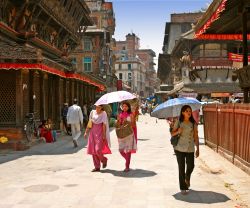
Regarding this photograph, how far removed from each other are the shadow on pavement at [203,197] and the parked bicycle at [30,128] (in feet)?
32.1

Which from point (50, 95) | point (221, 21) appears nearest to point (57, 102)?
point (50, 95)

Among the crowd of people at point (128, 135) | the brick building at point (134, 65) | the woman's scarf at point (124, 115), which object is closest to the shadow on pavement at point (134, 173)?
the crowd of people at point (128, 135)

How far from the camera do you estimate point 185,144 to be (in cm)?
772

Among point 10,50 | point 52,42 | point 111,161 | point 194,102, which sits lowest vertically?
point 111,161

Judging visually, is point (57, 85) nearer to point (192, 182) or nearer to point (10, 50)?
point (10, 50)

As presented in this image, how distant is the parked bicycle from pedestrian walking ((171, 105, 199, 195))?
31.5 ft

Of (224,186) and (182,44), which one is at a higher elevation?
(182,44)

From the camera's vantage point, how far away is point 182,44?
144ft

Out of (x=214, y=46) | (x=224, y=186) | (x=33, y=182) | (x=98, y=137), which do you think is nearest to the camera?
(x=224, y=186)

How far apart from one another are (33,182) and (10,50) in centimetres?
784

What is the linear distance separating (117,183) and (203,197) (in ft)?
6.68

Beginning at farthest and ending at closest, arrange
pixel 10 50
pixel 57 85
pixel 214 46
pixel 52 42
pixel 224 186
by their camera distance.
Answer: pixel 214 46 < pixel 52 42 < pixel 57 85 < pixel 10 50 < pixel 224 186

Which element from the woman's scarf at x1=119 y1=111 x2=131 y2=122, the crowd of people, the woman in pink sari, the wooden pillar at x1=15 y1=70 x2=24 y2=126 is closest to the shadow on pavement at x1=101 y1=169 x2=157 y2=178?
the crowd of people

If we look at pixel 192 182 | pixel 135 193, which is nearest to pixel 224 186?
pixel 192 182
